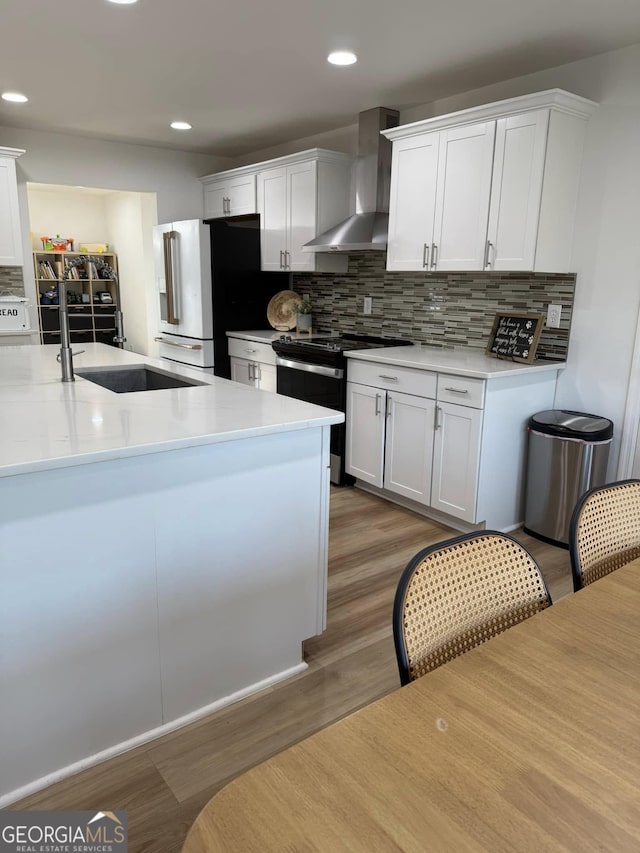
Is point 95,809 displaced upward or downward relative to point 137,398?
downward

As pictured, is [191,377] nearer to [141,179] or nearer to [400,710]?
[400,710]

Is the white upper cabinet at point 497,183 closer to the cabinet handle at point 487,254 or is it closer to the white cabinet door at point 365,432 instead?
the cabinet handle at point 487,254

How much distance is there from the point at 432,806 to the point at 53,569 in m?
1.19

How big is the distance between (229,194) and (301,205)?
1115 mm

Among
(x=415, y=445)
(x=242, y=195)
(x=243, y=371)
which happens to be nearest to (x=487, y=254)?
(x=415, y=445)

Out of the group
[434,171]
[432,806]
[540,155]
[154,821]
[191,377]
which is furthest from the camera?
[434,171]

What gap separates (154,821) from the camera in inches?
60.7

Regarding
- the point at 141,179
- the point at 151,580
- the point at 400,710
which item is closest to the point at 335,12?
the point at 151,580

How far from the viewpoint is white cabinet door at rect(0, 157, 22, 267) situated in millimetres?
4453

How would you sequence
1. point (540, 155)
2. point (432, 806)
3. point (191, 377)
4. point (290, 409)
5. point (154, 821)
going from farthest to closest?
point (540, 155) < point (191, 377) < point (290, 409) < point (154, 821) < point (432, 806)

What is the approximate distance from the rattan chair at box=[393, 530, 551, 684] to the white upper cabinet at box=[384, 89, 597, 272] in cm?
218

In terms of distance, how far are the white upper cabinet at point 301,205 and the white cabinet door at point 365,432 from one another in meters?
1.31

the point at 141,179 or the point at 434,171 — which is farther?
the point at 141,179

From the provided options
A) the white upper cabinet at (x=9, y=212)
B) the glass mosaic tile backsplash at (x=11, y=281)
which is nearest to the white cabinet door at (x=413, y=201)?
the white upper cabinet at (x=9, y=212)
